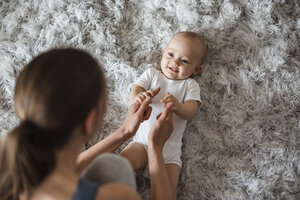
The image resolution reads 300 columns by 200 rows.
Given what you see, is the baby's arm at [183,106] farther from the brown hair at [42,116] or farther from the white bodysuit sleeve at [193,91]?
the brown hair at [42,116]

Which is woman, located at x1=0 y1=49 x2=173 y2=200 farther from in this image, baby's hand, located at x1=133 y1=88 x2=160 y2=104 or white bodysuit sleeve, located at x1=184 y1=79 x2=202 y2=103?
white bodysuit sleeve, located at x1=184 y1=79 x2=202 y2=103

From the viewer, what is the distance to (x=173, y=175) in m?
1.29

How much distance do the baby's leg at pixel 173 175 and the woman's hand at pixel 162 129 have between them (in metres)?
0.11

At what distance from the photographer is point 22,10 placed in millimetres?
1488


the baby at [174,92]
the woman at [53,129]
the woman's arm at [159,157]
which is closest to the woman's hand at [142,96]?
the baby at [174,92]

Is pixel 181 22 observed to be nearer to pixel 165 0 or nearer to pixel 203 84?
pixel 165 0

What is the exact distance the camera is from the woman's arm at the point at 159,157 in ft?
3.92

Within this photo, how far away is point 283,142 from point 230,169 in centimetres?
29

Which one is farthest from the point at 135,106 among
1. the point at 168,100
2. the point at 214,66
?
the point at 214,66

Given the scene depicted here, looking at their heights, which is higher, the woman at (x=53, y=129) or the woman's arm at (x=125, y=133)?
the woman at (x=53, y=129)

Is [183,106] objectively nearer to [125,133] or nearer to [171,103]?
[171,103]

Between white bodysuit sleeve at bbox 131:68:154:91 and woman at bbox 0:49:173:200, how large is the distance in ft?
1.89

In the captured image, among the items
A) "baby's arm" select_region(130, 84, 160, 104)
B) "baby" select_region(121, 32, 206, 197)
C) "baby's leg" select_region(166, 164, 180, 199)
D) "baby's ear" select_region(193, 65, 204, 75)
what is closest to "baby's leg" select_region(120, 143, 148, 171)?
"baby" select_region(121, 32, 206, 197)

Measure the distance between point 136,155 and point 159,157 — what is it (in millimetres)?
117
